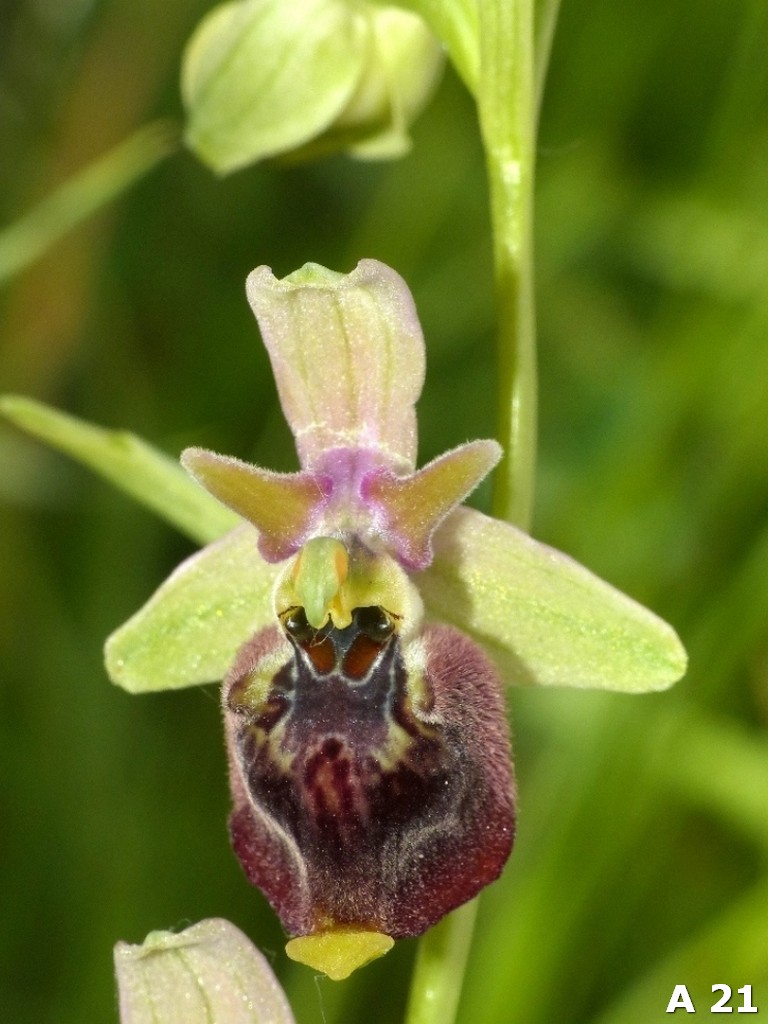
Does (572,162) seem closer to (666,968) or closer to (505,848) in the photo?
(666,968)

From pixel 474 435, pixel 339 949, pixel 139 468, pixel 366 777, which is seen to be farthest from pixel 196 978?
pixel 474 435

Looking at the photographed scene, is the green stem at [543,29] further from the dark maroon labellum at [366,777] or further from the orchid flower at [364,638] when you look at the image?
the dark maroon labellum at [366,777]

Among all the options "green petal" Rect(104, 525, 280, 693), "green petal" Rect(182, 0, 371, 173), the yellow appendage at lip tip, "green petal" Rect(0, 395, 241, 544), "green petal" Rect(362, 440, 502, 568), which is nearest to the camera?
the yellow appendage at lip tip

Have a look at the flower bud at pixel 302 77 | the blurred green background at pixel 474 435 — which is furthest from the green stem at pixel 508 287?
the blurred green background at pixel 474 435

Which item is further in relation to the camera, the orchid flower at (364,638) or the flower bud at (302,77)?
the flower bud at (302,77)

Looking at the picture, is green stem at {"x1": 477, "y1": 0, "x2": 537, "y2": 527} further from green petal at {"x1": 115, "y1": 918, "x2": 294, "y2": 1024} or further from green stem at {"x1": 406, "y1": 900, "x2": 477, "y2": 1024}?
green petal at {"x1": 115, "y1": 918, "x2": 294, "y2": 1024}

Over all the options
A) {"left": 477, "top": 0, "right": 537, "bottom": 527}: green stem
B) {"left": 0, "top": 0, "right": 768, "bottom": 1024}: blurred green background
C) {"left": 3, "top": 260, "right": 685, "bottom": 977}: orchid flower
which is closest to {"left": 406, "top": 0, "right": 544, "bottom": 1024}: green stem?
{"left": 477, "top": 0, "right": 537, "bottom": 527}: green stem

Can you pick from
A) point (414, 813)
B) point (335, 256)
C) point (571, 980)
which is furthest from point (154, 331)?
point (414, 813)

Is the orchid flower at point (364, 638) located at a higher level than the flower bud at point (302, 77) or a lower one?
lower
